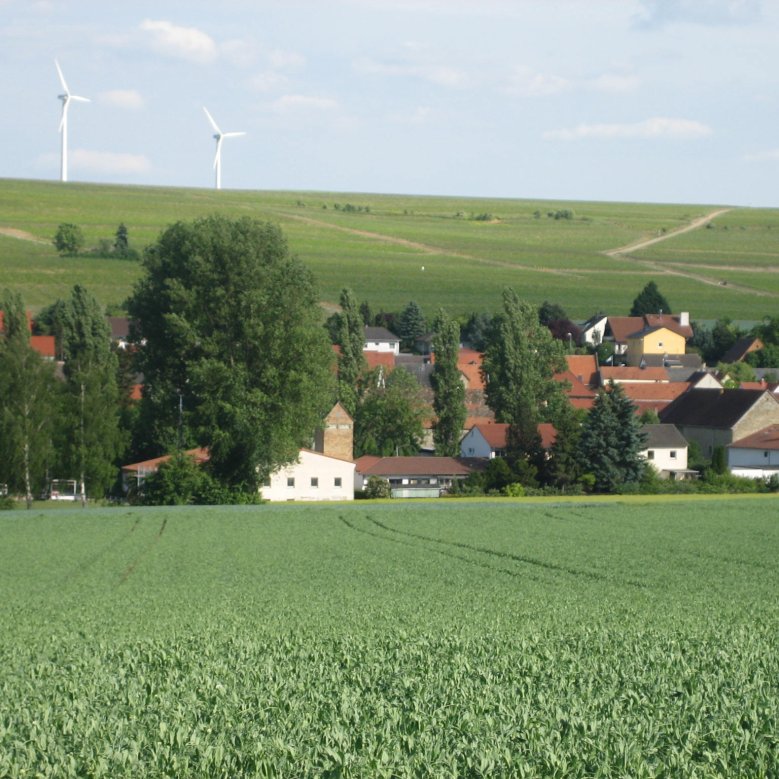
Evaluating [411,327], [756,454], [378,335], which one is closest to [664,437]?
[756,454]

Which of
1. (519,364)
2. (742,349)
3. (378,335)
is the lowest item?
(378,335)

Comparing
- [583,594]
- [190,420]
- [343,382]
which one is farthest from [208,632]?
[343,382]

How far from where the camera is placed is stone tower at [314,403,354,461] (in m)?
68.3

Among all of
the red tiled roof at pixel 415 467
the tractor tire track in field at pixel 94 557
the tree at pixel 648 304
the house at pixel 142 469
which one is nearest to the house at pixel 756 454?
the red tiled roof at pixel 415 467

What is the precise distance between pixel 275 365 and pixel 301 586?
97.8 ft

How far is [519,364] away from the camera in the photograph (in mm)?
74625

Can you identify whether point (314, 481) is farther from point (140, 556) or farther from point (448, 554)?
point (448, 554)

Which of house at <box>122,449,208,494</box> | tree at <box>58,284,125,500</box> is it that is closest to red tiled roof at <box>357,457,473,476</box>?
house at <box>122,449,208,494</box>

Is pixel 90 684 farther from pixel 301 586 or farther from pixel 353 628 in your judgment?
pixel 301 586

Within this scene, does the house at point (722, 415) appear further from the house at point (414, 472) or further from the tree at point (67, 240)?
the tree at point (67, 240)

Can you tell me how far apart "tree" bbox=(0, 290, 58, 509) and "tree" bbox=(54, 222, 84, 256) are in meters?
123

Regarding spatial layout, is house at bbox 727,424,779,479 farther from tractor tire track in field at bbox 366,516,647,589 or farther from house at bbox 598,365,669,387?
house at bbox 598,365,669,387

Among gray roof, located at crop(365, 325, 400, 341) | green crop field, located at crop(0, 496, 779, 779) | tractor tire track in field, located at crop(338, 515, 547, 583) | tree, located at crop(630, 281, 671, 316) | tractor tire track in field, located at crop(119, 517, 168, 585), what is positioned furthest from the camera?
tree, located at crop(630, 281, 671, 316)

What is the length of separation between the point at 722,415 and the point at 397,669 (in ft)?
226
